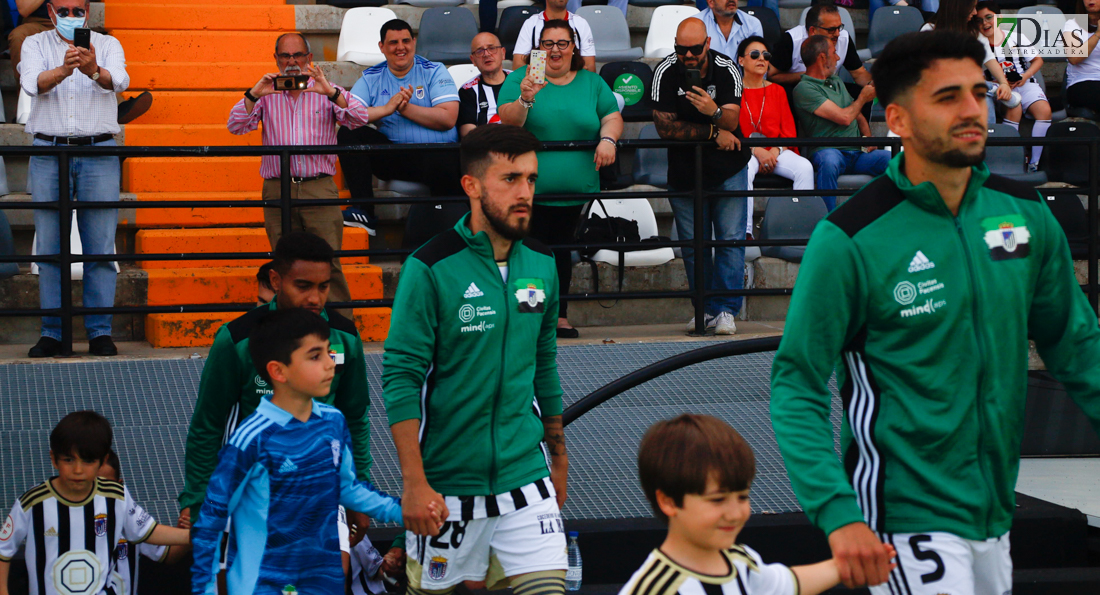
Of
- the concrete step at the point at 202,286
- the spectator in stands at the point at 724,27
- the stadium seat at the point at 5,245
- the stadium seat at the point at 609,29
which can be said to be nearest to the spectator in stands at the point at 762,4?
the stadium seat at the point at 609,29

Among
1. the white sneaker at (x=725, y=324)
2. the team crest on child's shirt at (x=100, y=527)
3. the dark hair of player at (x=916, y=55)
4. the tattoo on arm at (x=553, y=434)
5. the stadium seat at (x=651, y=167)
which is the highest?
the dark hair of player at (x=916, y=55)

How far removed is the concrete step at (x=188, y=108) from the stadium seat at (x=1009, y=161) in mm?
6535

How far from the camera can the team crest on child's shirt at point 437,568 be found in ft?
12.6

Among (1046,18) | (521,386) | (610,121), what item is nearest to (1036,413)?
(610,121)

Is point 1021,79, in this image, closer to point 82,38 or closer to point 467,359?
point 82,38

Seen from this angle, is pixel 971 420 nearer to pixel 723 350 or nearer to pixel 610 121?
pixel 723 350

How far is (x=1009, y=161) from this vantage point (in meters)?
10.7

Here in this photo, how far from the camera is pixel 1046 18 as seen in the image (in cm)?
1184

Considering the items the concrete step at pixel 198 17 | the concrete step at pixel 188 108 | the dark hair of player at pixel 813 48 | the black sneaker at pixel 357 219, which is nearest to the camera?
the black sneaker at pixel 357 219

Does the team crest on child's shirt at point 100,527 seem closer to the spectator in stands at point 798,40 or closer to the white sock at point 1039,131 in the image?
the spectator in stands at point 798,40

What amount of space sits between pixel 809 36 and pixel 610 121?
9.80 feet

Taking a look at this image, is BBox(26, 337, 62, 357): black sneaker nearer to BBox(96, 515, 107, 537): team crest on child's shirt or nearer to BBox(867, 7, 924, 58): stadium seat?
BBox(96, 515, 107, 537): team crest on child's shirt

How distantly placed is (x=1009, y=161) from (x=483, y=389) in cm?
825

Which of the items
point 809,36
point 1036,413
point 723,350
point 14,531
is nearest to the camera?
point 14,531
